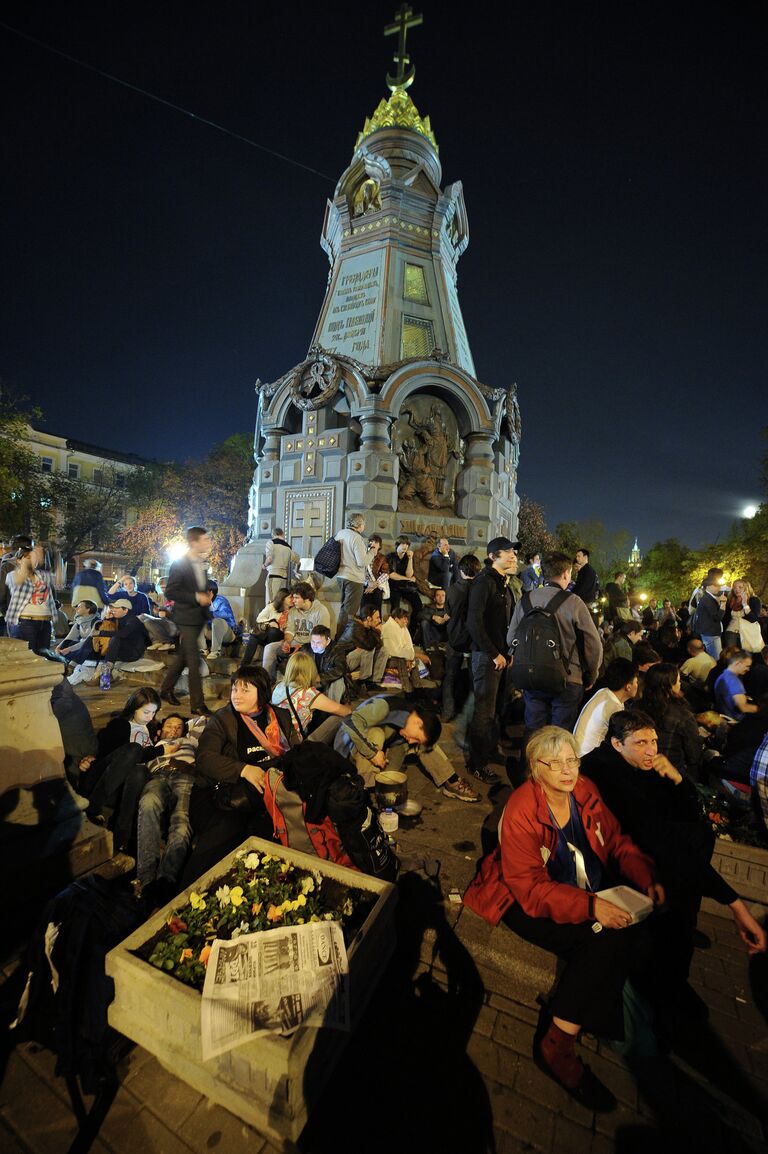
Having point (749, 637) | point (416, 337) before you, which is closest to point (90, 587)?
point (416, 337)

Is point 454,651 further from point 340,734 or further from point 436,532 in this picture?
point 436,532

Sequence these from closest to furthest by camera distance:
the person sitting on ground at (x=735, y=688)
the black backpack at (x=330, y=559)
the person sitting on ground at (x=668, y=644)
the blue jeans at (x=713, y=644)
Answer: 1. the person sitting on ground at (x=735, y=688)
2. the blue jeans at (x=713, y=644)
3. the person sitting on ground at (x=668, y=644)
4. the black backpack at (x=330, y=559)

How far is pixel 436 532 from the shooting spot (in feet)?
43.9

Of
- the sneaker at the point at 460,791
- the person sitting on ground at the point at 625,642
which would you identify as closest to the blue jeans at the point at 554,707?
the sneaker at the point at 460,791

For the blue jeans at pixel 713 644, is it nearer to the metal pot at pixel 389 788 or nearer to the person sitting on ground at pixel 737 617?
the person sitting on ground at pixel 737 617

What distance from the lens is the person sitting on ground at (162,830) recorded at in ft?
10.4

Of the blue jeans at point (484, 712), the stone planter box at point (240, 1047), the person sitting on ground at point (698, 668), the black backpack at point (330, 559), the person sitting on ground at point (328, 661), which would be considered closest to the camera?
the stone planter box at point (240, 1047)

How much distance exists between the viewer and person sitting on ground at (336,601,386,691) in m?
7.31

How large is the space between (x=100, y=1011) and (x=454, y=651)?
5006mm

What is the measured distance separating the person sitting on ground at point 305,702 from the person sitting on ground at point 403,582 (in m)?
5.45

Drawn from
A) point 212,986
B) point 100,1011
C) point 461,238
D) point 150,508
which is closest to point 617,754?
point 212,986

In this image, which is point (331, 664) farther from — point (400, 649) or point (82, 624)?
point (82, 624)

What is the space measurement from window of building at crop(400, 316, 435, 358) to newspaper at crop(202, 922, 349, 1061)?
14763mm

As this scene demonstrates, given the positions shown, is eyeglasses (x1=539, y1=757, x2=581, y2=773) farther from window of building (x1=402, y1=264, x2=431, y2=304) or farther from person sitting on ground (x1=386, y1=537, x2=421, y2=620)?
window of building (x1=402, y1=264, x2=431, y2=304)
